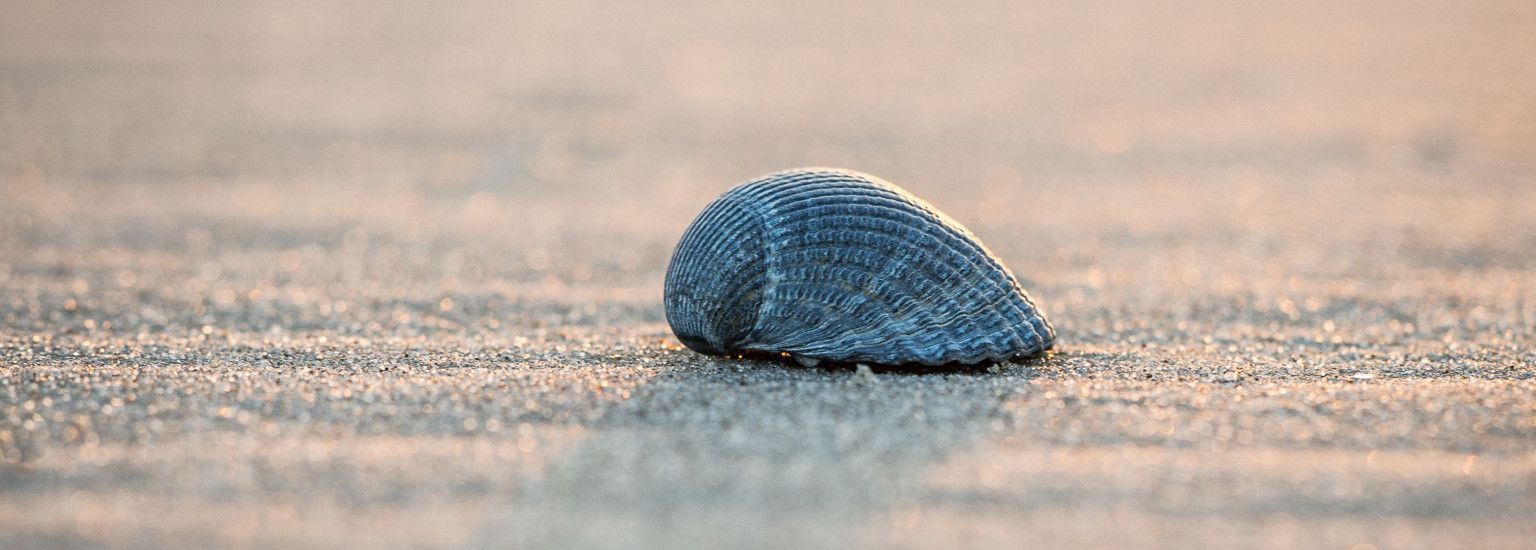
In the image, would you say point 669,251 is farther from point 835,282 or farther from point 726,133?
point 726,133

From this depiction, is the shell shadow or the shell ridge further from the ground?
the shell ridge

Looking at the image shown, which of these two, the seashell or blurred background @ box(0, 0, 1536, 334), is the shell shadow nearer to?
the seashell

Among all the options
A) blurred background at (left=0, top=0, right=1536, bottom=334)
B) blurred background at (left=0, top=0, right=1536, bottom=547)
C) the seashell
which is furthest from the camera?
blurred background at (left=0, top=0, right=1536, bottom=334)

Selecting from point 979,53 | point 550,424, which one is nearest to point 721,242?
point 550,424

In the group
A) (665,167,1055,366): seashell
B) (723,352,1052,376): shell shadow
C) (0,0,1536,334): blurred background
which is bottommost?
(723,352,1052,376): shell shadow

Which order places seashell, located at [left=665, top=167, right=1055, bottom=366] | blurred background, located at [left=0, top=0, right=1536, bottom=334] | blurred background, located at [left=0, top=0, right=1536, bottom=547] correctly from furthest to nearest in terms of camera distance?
1. blurred background, located at [left=0, top=0, right=1536, bottom=334]
2. seashell, located at [left=665, top=167, right=1055, bottom=366]
3. blurred background, located at [left=0, top=0, right=1536, bottom=547]

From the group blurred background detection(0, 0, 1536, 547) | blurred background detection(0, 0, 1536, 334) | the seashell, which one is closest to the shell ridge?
the seashell

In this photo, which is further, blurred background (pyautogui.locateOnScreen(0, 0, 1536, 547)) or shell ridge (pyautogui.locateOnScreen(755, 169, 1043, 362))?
shell ridge (pyautogui.locateOnScreen(755, 169, 1043, 362))
